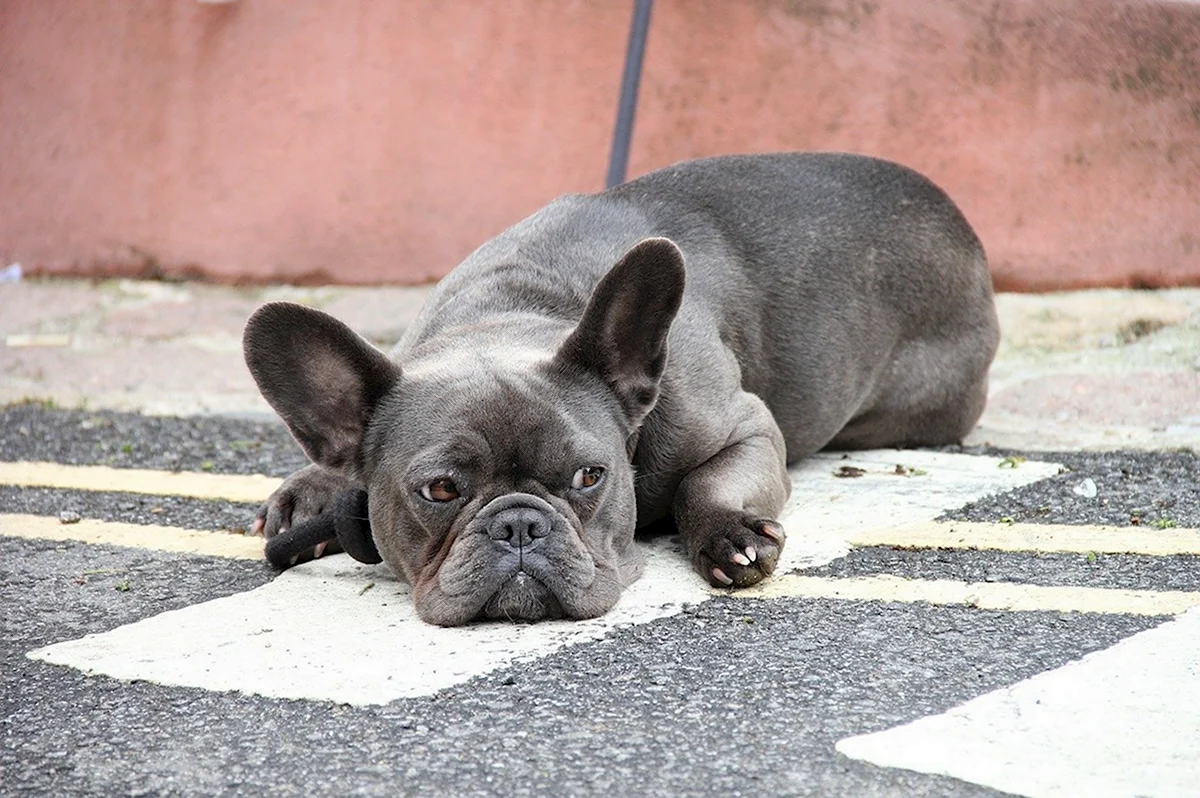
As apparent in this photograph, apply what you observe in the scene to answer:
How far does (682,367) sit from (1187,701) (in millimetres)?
1925

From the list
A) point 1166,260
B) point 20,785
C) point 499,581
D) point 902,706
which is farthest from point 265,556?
point 1166,260

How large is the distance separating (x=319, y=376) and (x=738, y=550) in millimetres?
1105

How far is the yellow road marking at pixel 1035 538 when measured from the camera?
4.04 metres

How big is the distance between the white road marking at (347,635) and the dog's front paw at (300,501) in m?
0.17

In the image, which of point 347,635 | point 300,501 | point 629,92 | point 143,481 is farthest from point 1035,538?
point 629,92

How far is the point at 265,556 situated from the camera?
168 inches

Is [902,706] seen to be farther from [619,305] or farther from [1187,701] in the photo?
[619,305]

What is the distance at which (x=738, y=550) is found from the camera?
3811mm

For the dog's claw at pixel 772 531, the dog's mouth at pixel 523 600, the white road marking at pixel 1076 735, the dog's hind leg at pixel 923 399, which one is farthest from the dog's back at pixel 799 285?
the white road marking at pixel 1076 735

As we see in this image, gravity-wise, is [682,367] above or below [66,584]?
above

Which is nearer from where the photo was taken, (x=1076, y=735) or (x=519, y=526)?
(x=1076, y=735)

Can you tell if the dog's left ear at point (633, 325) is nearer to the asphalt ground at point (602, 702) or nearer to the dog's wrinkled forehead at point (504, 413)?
the dog's wrinkled forehead at point (504, 413)

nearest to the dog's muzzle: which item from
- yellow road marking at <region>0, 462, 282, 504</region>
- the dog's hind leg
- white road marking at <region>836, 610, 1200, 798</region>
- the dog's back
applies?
the dog's back

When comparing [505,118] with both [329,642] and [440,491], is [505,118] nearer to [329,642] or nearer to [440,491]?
[440,491]
